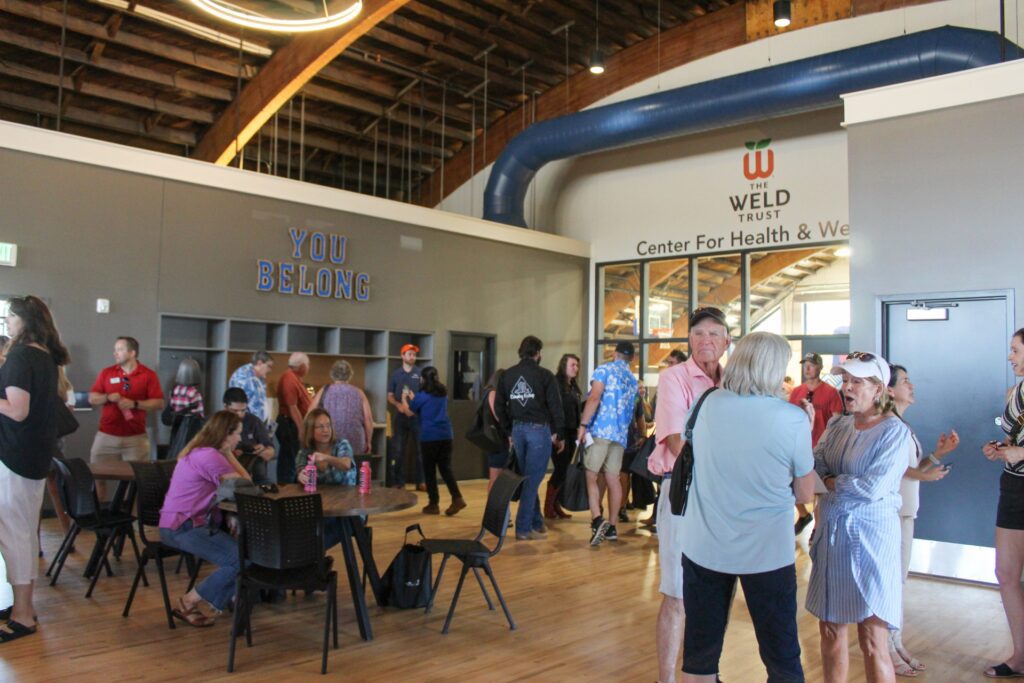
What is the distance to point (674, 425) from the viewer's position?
332cm

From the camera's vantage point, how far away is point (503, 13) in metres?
11.7

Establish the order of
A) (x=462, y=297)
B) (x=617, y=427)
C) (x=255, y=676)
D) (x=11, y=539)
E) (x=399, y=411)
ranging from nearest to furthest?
1. (x=255, y=676)
2. (x=11, y=539)
3. (x=617, y=427)
4. (x=399, y=411)
5. (x=462, y=297)

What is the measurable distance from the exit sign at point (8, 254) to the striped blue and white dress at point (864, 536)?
281 inches

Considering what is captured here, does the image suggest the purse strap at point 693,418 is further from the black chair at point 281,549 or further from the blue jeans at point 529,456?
the blue jeans at point 529,456

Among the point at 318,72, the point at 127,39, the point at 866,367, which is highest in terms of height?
the point at 318,72

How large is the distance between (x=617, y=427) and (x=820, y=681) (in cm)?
326

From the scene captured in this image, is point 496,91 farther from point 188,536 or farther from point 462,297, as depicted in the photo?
point 188,536

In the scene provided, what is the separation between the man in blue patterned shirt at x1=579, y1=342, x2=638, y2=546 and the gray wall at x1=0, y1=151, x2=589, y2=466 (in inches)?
160

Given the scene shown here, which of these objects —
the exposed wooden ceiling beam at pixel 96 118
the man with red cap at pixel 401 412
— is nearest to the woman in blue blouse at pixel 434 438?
the man with red cap at pixel 401 412

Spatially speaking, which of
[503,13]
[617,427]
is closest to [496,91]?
[503,13]

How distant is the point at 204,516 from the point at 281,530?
852 millimetres

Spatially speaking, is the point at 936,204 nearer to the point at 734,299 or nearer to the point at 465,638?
the point at 465,638

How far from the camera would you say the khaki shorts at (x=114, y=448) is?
667cm

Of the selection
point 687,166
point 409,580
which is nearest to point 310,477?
point 409,580
